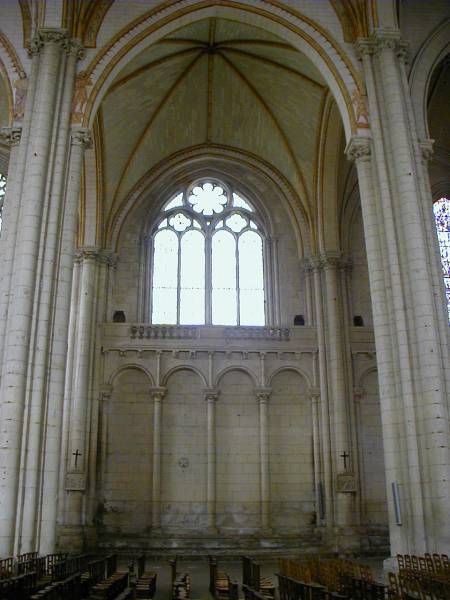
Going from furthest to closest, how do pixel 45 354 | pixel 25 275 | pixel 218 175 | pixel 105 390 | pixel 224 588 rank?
pixel 218 175 < pixel 105 390 < pixel 25 275 < pixel 45 354 < pixel 224 588

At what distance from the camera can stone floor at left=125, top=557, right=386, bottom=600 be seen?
39.8 feet

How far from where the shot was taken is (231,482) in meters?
20.3

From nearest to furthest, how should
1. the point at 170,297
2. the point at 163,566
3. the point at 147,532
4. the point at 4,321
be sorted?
the point at 4,321
the point at 163,566
the point at 147,532
the point at 170,297

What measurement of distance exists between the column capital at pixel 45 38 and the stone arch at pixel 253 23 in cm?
103

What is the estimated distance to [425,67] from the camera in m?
16.1

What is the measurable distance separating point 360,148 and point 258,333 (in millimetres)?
8237

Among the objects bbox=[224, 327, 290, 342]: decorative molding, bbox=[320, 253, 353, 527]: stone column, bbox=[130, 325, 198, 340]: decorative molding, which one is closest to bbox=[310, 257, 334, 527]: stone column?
bbox=[320, 253, 353, 527]: stone column

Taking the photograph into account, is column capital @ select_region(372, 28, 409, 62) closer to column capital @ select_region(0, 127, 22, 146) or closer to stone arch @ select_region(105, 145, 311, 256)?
stone arch @ select_region(105, 145, 311, 256)

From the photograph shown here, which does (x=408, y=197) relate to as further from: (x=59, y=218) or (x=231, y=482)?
(x=231, y=482)

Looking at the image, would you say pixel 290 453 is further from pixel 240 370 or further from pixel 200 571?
pixel 200 571

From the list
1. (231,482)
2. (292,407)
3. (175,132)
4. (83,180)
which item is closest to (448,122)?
(175,132)

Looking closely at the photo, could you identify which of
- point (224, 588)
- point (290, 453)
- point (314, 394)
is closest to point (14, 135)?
point (224, 588)

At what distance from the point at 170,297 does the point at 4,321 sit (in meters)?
10.2

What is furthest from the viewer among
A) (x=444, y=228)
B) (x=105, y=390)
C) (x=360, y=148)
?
(x=444, y=228)
